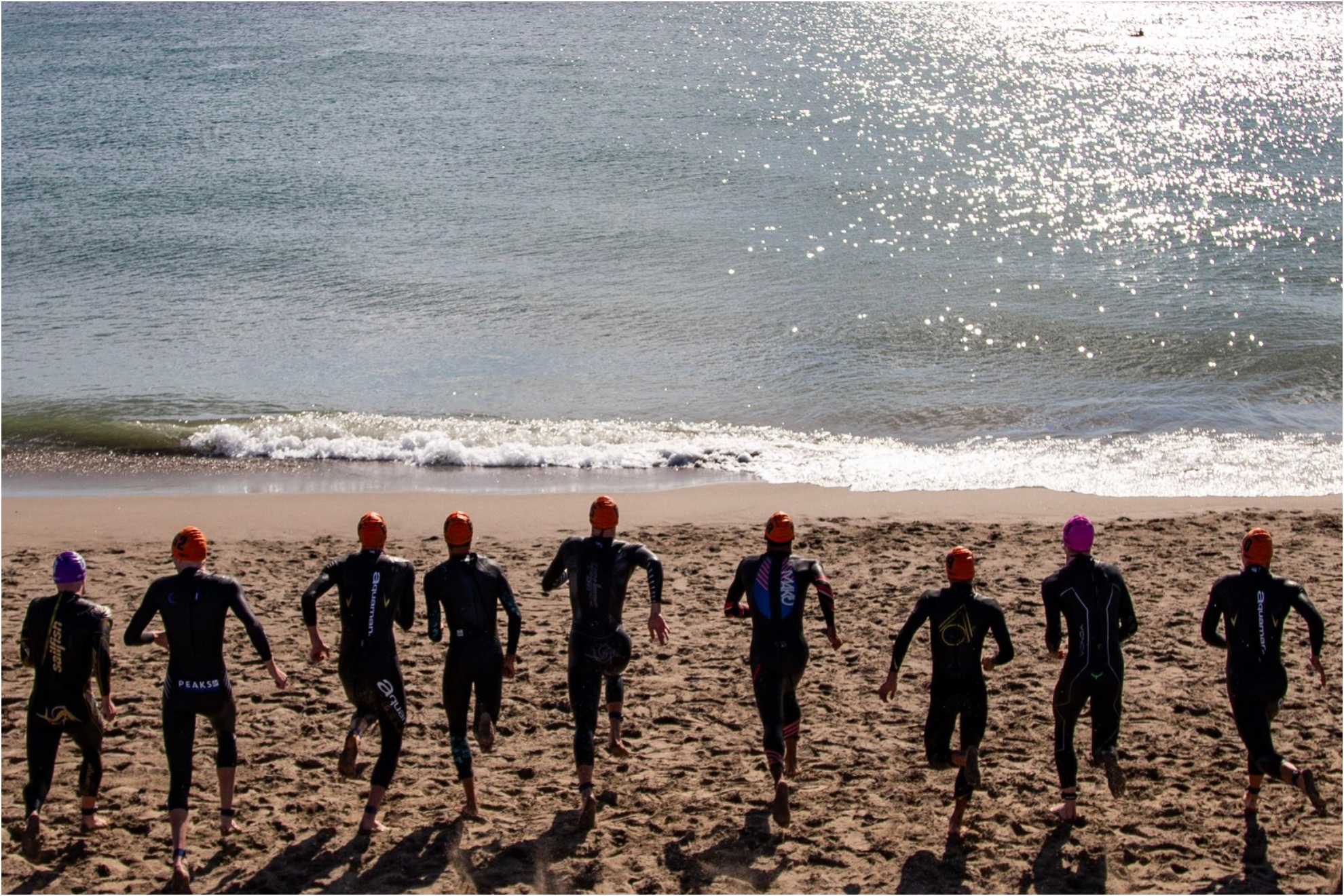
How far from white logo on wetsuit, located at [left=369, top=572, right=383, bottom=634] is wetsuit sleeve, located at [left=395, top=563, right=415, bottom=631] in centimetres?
13

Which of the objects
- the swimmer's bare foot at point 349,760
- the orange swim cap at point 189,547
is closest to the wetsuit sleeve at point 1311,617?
the swimmer's bare foot at point 349,760

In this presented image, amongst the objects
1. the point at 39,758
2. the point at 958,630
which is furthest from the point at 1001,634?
the point at 39,758

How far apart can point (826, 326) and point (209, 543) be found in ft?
47.5

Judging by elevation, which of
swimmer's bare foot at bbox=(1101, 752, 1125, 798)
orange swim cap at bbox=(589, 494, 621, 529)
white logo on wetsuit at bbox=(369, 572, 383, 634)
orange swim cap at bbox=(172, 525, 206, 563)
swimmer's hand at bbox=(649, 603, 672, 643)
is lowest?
swimmer's bare foot at bbox=(1101, 752, 1125, 798)

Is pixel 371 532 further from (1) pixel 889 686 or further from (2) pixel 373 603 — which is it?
(1) pixel 889 686

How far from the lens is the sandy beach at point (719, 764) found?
684 cm

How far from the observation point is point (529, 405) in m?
20.6

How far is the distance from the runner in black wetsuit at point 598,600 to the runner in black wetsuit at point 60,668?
2.61 m

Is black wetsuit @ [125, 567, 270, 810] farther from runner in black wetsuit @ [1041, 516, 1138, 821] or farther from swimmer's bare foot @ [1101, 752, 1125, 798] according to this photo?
swimmer's bare foot @ [1101, 752, 1125, 798]

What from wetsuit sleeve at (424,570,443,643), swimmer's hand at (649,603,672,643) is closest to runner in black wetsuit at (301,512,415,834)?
wetsuit sleeve at (424,570,443,643)

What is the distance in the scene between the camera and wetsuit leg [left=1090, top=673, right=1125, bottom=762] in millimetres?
7277

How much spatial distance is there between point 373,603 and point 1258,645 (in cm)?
532

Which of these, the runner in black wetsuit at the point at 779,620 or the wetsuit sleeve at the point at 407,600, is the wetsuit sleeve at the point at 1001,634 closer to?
the runner in black wetsuit at the point at 779,620

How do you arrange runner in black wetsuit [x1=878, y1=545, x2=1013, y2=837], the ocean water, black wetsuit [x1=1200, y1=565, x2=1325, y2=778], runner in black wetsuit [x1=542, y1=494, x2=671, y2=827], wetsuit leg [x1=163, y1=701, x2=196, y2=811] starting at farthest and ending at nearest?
1. the ocean water
2. runner in black wetsuit [x1=542, y1=494, x2=671, y2=827]
3. black wetsuit [x1=1200, y1=565, x2=1325, y2=778]
4. runner in black wetsuit [x1=878, y1=545, x2=1013, y2=837]
5. wetsuit leg [x1=163, y1=701, x2=196, y2=811]
